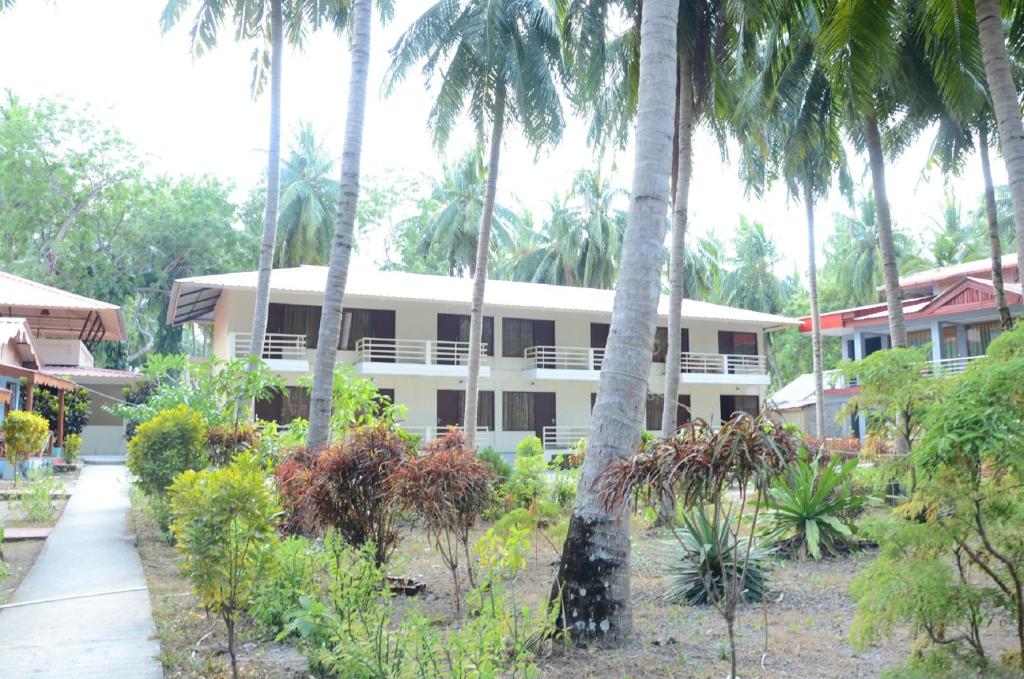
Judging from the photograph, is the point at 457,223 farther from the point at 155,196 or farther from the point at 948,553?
the point at 948,553

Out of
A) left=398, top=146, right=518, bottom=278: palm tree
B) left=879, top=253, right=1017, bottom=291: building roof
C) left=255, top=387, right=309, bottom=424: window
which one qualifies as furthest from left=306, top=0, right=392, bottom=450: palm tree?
left=398, top=146, right=518, bottom=278: palm tree

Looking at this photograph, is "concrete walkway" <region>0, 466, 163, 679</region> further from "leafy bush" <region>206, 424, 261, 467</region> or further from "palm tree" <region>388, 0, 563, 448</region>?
Result: "palm tree" <region>388, 0, 563, 448</region>

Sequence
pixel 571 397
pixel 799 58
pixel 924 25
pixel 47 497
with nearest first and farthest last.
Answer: pixel 924 25 → pixel 47 497 → pixel 799 58 → pixel 571 397

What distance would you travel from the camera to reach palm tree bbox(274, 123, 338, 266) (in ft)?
114

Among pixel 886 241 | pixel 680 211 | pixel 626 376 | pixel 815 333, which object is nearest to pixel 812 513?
pixel 626 376

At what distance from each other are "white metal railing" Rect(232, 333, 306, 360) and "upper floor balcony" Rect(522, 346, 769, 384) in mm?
7434

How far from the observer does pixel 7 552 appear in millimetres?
9555

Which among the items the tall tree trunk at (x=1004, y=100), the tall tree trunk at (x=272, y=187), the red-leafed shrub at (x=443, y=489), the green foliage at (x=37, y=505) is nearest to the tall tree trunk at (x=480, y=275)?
the tall tree trunk at (x=272, y=187)

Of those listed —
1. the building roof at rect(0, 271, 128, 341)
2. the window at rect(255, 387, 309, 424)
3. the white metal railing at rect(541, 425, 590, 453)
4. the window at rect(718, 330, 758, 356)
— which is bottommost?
the white metal railing at rect(541, 425, 590, 453)

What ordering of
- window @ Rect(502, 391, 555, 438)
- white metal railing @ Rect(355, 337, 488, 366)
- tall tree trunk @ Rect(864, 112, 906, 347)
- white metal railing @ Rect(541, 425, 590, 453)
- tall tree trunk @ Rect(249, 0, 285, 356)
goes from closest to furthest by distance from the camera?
tall tree trunk @ Rect(864, 112, 906, 347) → tall tree trunk @ Rect(249, 0, 285, 356) → white metal railing @ Rect(355, 337, 488, 366) → window @ Rect(502, 391, 555, 438) → white metal railing @ Rect(541, 425, 590, 453)

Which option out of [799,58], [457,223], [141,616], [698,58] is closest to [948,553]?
[141,616]

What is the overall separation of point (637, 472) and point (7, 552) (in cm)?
861

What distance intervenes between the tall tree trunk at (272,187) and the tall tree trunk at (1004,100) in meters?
11.3

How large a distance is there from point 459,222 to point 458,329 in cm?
1233
